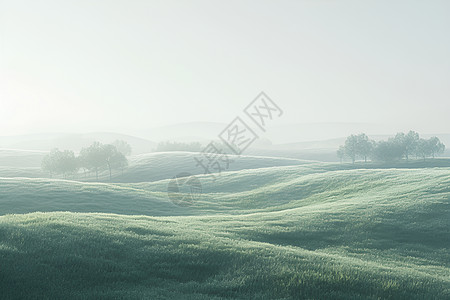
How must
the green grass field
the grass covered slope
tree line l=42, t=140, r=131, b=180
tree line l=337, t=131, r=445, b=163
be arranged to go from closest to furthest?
the green grass field < tree line l=42, t=140, r=131, b=180 < the grass covered slope < tree line l=337, t=131, r=445, b=163

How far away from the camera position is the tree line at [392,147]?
9762 cm

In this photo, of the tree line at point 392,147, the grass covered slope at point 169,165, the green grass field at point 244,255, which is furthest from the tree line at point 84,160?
the green grass field at point 244,255

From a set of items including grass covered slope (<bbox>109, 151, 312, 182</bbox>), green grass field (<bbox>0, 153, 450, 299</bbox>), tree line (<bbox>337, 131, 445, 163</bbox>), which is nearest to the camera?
green grass field (<bbox>0, 153, 450, 299</bbox>)

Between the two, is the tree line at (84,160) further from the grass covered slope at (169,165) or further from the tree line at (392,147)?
the tree line at (392,147)

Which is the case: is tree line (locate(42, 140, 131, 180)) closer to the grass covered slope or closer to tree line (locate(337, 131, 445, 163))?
the grass covered slope

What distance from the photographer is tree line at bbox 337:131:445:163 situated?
9762cm

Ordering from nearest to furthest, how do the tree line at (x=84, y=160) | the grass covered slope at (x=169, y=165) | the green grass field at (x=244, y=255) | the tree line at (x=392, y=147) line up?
the green grass field at (x=244, y=255) < the tree line at (x=84, y=160) < the grass covered slope at (x=169, y=165) < the tree line at (x=392, y=147)

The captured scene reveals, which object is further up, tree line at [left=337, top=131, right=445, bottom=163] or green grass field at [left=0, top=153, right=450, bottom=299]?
tree line at [left=337, top=131, right=445, bottom=163]

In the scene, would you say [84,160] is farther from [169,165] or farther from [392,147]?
[392,147]

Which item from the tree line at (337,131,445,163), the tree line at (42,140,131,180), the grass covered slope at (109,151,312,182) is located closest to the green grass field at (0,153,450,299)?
the grass covered slope at (109,151,312,182)

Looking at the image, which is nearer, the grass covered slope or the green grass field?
the green grass field

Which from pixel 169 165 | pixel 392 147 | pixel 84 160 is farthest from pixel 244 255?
pixel 392 147

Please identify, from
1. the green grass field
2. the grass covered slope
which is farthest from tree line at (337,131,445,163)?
the green grass field

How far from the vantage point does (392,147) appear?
321ft
